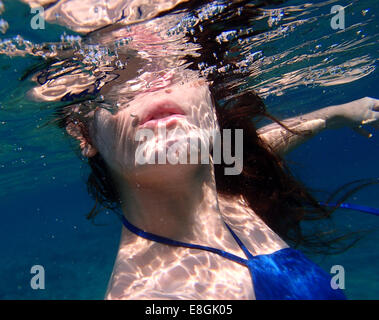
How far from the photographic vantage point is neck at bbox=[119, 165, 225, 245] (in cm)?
325

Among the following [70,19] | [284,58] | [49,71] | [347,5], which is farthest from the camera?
[284,58]

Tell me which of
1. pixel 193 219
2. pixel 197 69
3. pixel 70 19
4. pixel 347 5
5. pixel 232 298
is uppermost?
pixel 347 5

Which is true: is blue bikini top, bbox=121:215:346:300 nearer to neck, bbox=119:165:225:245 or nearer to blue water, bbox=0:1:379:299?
neck, bbox=119:165:225:245

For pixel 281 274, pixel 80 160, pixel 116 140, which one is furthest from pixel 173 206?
pixel 80 160

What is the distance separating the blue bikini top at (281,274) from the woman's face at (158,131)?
0.89 metres

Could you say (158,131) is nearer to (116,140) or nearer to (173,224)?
(116,140)

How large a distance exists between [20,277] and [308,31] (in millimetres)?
24463

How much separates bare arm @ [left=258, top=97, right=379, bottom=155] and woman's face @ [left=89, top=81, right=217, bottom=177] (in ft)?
6.54

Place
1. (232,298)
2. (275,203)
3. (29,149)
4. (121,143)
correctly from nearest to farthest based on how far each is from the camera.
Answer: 1. (232,298)
2. (121,143)
3. (275,203)
4. (29,149)

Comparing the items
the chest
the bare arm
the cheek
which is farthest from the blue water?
the chest

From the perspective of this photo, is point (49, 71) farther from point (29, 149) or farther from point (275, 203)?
point (29, 149)

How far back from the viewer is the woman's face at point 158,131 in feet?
10.1
